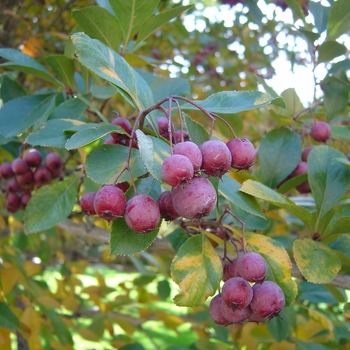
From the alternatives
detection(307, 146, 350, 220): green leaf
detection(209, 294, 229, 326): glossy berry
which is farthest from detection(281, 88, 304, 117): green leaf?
detection(209, 294, 229, 326): glossy berry

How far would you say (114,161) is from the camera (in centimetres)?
83

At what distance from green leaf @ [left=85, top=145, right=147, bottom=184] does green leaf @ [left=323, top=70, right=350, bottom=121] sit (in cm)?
86

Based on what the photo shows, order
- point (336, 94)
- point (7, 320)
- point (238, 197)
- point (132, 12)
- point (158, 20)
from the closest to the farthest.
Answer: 1. point (238, 197)
2. point (132, 12)
3. point (158, 20)
4. point (7, 320)
5. point (336, 94)

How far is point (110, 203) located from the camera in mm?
759

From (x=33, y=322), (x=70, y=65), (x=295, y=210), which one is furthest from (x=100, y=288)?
(x=295, y=210)

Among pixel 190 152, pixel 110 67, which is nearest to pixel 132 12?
pixel 110 67

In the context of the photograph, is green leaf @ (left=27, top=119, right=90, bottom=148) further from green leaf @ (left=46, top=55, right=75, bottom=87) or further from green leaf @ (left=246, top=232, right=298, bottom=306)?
green leaf @ (left=246, top=232, right=298, bottom=306)

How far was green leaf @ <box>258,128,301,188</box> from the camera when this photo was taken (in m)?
1.27

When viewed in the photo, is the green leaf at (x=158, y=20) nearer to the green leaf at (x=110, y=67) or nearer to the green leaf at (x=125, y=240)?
the green leaf at (x=110, y=67)

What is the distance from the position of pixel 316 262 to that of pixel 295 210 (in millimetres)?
131

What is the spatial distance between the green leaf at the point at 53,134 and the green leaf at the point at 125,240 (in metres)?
0.23

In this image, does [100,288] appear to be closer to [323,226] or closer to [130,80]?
[323,226]

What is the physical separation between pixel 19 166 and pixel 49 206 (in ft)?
0.80

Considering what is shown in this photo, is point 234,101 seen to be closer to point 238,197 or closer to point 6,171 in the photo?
point 238,197
